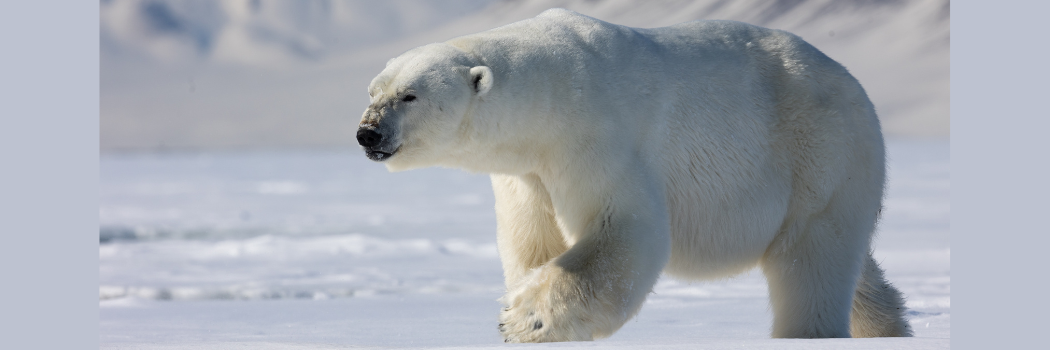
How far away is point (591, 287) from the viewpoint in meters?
2.99

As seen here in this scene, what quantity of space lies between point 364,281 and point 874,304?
4.08m

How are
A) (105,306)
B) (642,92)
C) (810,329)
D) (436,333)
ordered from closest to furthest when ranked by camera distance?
1. (642,92)
2. (810,329)
3. (436,333)
4. (105,306)

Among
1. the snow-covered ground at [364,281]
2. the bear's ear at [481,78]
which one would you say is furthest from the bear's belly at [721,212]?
the bear's ear at [481,78]

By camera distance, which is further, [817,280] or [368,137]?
[817,280]

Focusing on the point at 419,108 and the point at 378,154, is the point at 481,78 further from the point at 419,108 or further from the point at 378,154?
the point at 378,154

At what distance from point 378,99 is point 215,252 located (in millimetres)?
6916

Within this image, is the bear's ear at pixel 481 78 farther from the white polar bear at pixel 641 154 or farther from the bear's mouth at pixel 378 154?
the bear's mouth at pixel 378 154

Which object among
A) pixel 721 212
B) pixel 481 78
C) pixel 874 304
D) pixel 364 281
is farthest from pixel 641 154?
pixel 364 281

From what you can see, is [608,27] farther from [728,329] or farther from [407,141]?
[728,329]

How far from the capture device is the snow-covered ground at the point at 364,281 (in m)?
4.36

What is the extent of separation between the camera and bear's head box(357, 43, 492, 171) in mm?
2926

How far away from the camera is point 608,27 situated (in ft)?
11.2

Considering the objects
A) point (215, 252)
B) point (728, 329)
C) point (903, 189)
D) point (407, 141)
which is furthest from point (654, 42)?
point (903, 189)

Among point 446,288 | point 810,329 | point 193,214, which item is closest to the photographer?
point 810,329
